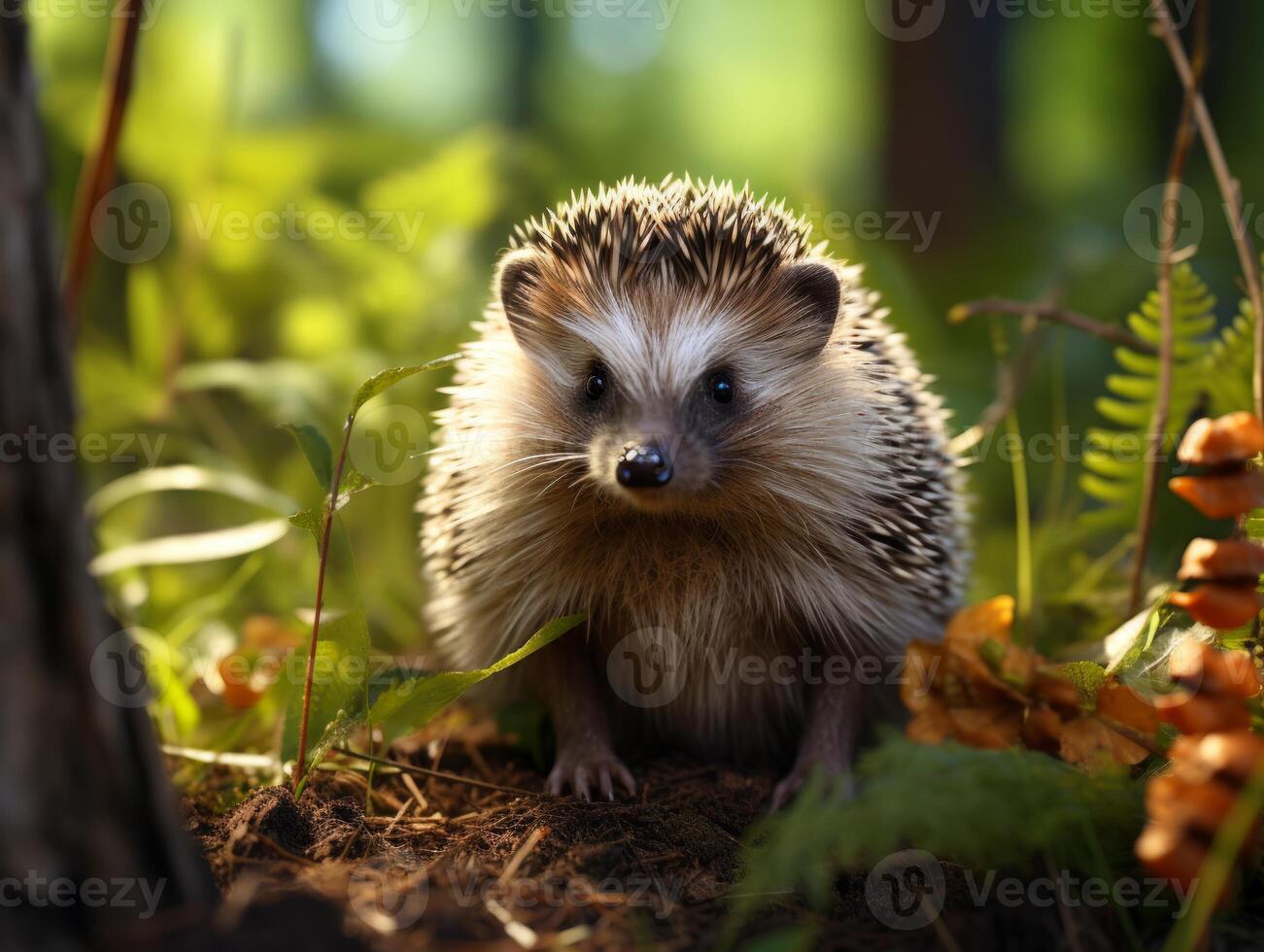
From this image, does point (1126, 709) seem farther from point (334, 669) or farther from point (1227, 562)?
point (334, 669)

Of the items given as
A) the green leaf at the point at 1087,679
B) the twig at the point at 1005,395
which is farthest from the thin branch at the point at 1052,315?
the green leaf at the point at 1087,679

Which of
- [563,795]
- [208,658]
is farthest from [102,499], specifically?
[563,795]

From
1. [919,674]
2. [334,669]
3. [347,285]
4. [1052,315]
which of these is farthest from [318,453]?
[347,285]

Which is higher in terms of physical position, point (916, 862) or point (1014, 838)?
point (1014, 838)

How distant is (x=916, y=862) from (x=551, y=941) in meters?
0.83

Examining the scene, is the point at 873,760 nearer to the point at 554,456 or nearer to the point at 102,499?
the point at 554,456

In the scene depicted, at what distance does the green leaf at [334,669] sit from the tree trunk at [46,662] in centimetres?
89

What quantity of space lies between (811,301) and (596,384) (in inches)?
27.6

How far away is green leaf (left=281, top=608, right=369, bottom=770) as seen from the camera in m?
2.50

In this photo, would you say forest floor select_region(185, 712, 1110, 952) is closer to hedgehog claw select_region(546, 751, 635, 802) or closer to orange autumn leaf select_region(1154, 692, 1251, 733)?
hedgehog claw select_region(546, 751, 635, 802)

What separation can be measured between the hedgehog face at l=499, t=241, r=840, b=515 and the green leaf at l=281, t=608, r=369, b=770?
2.47 ft

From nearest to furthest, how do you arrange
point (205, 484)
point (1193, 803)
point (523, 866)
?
point (1193, 803) < point (523, 866) < point (205, 484)

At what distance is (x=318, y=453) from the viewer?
2428 millimetres

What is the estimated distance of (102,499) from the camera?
4.00 metres
